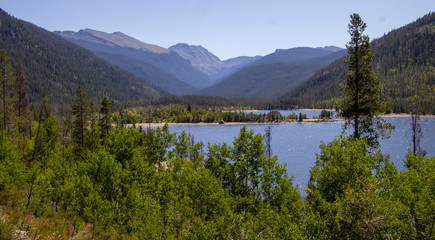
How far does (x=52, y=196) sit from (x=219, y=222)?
2013 centimetres

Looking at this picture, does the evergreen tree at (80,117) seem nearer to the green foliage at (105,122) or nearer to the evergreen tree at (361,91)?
the green foliage at (105,122)

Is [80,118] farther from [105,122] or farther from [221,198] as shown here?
[221,198]

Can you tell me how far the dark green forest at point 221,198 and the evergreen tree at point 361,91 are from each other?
2.03m

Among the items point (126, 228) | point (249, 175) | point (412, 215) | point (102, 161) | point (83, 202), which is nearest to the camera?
point (412, 215)

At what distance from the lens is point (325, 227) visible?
752 inches

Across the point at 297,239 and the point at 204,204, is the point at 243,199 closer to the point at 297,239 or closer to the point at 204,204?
the point at 204,204

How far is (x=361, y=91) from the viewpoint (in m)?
25.6

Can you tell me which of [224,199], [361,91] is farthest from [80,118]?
[361,91]

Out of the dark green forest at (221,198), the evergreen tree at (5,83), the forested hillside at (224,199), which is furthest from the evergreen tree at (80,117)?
the evergreen tree at (5,83)

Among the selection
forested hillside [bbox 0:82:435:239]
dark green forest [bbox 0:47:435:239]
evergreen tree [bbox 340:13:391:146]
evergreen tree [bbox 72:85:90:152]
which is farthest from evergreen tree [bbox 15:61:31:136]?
evergreen tree [bbox 340:13:391:146]

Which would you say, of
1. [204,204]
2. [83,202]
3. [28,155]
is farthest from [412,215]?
[28,155]

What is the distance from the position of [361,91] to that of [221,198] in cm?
1652

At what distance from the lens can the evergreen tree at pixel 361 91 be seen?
24859mm

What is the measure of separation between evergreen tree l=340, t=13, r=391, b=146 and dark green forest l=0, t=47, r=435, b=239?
2.03 meters
